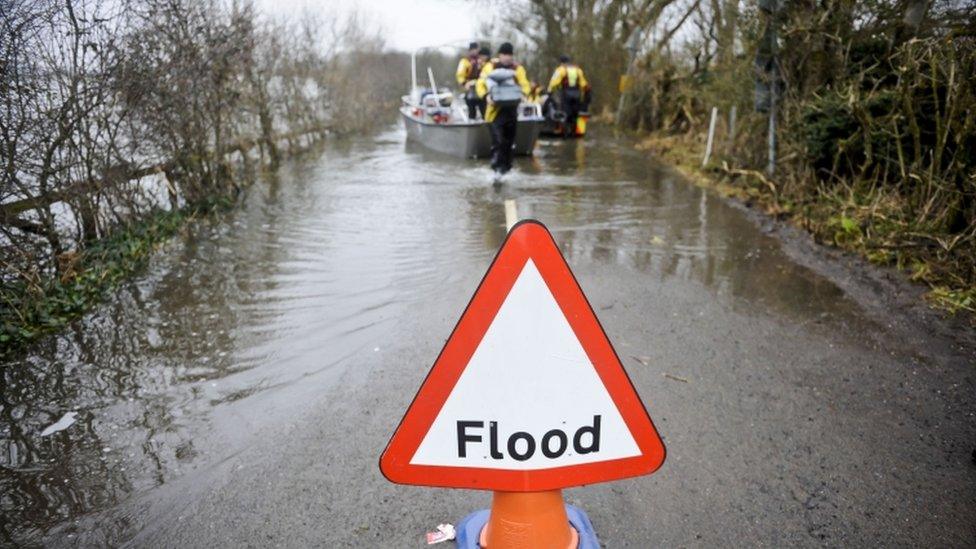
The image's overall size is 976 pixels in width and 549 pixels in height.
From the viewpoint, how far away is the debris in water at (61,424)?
3.47 meters

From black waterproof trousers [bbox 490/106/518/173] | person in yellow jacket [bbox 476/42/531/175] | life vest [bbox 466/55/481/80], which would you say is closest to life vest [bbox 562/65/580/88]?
life vest [bbox 466/55/481/80]

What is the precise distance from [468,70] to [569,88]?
11.2ft

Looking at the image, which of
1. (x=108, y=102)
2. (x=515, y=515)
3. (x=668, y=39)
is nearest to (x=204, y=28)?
(x=108, y=102)

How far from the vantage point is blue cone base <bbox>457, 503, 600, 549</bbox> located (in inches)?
95.0

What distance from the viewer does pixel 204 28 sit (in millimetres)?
8133

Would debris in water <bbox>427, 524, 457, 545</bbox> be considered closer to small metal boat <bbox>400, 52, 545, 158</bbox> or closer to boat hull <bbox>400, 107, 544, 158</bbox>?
small metal boat <bbox>400, 52, 545, 158</bbox>

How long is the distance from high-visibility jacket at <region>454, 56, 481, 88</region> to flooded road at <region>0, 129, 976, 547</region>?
27.9ft

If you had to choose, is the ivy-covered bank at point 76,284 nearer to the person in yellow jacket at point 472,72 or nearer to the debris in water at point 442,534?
the debris in water at point 442,534

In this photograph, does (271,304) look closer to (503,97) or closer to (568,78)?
(503,97)

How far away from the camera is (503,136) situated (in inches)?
435

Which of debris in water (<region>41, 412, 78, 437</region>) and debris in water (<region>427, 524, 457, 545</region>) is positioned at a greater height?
debris in water (<region>41, 412, 78, 437</region>)

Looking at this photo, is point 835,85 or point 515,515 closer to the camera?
point 515,515

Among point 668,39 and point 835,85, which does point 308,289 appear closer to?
point 835,85

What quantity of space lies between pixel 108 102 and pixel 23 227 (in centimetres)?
167
